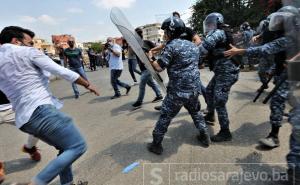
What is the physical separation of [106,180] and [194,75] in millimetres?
1662

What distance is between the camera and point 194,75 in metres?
3.69

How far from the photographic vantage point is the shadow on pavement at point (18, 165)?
404cm

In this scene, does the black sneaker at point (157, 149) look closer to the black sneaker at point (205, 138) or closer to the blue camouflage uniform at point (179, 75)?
the blue camouflage uniform at point (179, 75)

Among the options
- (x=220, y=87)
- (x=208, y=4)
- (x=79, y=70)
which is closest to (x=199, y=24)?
(x=208, y=4)

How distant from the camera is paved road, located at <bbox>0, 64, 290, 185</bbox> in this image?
3.34 meters

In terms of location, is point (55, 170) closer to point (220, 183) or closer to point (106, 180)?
point (106, 180)

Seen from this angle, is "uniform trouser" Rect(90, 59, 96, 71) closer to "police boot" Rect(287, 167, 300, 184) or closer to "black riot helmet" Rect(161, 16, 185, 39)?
"black riot helmet" Rect(161, 16, 185, 39)

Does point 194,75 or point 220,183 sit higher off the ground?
point 194,75

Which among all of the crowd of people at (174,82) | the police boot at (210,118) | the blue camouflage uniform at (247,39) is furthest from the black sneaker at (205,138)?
the blue camouflage uniform at (247,39)

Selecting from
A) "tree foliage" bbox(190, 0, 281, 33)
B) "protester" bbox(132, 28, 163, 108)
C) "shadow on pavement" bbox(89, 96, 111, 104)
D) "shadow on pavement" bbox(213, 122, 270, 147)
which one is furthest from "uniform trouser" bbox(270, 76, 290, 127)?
"tree foliage" bbox(190, 0, 281, 33)

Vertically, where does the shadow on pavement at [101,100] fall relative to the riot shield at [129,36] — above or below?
below

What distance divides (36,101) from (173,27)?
1834 mm

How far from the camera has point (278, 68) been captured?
3486 mm

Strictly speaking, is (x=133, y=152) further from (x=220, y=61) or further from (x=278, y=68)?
(x=278, y=68)
